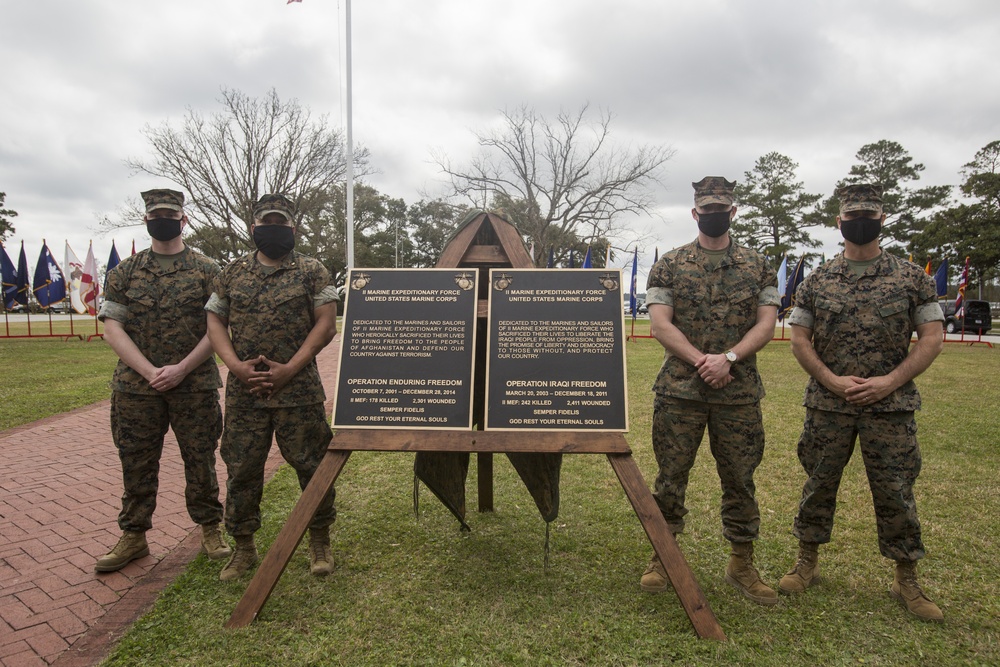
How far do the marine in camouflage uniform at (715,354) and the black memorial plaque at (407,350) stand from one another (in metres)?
1.06

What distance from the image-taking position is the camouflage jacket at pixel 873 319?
10.3 ft

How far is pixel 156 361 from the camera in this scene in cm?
357

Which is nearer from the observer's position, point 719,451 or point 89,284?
point 719,451

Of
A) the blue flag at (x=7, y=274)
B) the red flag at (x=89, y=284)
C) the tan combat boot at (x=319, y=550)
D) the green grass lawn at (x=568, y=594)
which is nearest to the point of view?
the green grass lawn at (x=568, y=594)

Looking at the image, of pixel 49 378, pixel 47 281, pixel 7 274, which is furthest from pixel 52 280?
pixel 49 378

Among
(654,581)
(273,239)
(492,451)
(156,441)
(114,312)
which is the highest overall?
(273,239)

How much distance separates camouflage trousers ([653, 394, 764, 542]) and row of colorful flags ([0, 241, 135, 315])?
21740 millimetres

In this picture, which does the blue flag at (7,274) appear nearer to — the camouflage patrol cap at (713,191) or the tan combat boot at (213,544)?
the tan combat boot at (213,544)

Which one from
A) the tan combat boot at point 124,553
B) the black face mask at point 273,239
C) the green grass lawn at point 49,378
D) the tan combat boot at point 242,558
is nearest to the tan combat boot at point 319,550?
the tan combat boot at point 242,558

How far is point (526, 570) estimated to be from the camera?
3695mm

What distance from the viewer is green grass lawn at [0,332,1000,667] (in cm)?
279

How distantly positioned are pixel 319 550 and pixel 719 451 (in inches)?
94.0

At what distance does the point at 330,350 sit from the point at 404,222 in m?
45.0

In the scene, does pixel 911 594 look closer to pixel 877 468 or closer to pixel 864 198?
→ pixel 877 468
